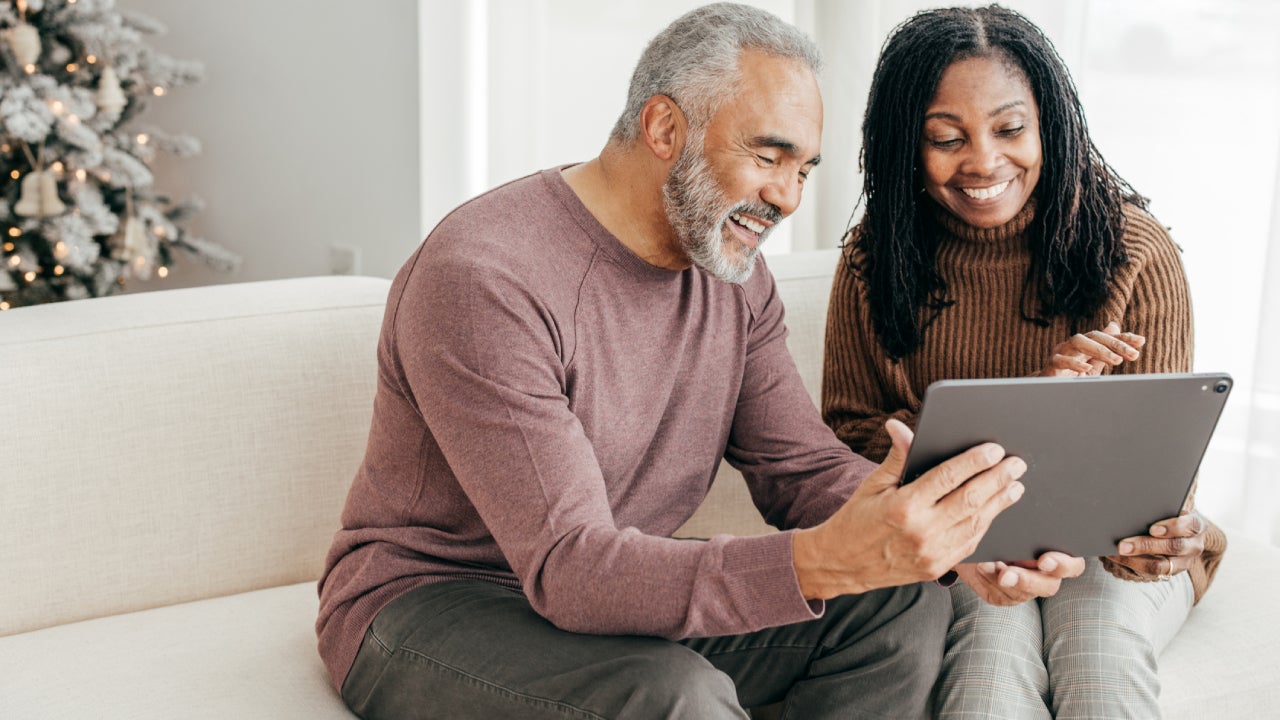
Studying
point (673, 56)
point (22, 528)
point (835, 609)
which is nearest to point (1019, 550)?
point (835, 609)

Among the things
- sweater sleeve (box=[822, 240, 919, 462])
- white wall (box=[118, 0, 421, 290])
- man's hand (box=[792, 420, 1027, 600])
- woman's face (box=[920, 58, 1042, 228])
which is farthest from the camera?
white wall (box=[118, 0, 421, 290])

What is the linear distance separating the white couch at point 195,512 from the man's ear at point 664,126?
57cm

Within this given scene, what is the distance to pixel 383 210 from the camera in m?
3.14

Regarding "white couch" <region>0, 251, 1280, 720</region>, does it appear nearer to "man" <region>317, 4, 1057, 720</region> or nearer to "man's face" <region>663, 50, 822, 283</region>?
"man" <region>317, 4, 1057, 720</region>

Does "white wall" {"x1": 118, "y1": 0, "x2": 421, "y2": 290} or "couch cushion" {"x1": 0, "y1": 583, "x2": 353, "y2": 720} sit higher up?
"white wall" {"x1": 118, "y1": 0, "x2": 421, "y2": 290}

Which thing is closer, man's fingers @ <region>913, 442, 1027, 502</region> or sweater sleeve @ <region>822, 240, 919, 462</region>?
man's fingers @ <region>913, 442, 1027, 502</region>

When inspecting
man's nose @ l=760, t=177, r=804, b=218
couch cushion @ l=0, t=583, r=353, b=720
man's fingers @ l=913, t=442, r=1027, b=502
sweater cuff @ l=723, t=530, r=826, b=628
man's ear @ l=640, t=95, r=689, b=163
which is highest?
man's ear @ l=640, t=95, r=689, b=163

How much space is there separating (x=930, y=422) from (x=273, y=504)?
0.95 m

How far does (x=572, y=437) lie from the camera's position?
1.18 metres

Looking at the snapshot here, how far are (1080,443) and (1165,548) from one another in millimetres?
244

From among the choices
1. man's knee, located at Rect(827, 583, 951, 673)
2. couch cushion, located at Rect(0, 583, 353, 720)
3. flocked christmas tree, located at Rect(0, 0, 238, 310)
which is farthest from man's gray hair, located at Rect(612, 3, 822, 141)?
flocked christmas tree, located at Rect(0, 0, 238, 310)

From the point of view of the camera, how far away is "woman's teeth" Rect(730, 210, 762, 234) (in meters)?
1.36

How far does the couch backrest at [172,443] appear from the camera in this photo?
4.99ft

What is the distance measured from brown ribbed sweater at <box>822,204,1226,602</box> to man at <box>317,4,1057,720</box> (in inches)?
5.6
